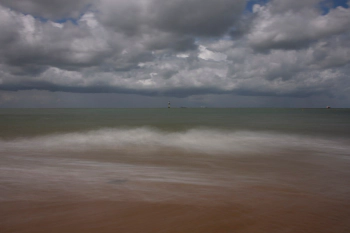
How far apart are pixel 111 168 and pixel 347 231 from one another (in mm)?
7265

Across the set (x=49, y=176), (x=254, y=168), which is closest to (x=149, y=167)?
(x=49, y=176)

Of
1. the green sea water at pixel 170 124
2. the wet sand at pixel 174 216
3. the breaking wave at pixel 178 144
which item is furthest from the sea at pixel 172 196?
the green sea water at pixel 170 124

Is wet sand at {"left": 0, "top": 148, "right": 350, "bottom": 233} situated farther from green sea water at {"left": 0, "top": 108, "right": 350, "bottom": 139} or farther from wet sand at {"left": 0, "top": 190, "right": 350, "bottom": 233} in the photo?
green sea water at {"left": 0, "top": 108, "right": 350, "bottom": 139}

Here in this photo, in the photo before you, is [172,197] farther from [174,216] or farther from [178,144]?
[178,144]

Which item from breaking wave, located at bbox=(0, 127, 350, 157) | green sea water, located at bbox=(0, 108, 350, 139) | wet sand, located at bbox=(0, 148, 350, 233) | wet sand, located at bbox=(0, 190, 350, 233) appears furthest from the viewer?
green sea water, located at bbox=(0, 108, 350, 139)

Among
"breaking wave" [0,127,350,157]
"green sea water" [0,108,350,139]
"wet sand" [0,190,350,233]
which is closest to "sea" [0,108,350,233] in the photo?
"wet sand" [0,190,350,233]

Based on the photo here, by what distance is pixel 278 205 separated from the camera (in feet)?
17.1

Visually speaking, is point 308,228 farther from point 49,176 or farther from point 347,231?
point 49,176

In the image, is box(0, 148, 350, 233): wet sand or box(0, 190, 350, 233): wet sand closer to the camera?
box(0, 190, 350, 233): wet sand

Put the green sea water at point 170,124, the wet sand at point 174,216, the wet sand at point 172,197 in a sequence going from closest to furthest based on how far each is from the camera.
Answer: the wet sand at point 174,216 → the wet sand at point 172,197 → the green sea water at point 170,124

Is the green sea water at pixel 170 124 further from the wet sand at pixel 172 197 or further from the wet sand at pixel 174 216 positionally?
the wet sand at pixel 174 216

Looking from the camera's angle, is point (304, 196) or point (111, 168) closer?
point (304, 196)

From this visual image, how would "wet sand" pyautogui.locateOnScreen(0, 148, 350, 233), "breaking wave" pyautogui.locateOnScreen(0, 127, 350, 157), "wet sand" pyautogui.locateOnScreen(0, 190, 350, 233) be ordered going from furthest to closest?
1. "breaking wave" pyautogui.locateOnScreen(0, 127, 350, 157)
2. "wet sand" pyautogui.locateOnScreen(0, 148, 350, 233)
3. "wet sand" pyautogui.locateOnScreen(0, 190, 350, 233)

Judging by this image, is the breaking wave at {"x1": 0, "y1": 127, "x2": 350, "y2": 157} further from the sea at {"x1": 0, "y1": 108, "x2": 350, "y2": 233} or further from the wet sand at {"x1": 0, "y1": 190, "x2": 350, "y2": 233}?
the wet sand at {"x1": 0, "y1": 190, "x2": 350, "y2": 233}
